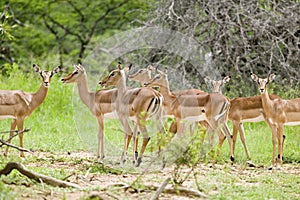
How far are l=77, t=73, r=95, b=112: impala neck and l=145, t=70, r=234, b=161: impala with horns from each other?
1.05m

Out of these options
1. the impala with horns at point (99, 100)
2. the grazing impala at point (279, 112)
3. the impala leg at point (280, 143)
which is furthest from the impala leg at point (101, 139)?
the impala leg at point (280, 143)

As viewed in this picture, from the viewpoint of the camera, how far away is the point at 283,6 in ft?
40.7

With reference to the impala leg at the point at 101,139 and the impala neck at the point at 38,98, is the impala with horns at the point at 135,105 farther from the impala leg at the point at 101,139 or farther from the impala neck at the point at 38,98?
the impala neck at the point at 38,98

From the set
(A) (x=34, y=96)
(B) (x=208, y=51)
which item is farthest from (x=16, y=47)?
(A) (x=34, y=96)

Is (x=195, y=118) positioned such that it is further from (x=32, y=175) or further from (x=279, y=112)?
(x=32, y=175)

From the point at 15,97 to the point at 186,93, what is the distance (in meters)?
2.37

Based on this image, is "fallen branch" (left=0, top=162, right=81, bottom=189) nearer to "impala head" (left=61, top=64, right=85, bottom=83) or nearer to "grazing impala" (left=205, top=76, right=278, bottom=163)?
"impala head" (left=61, top=64, right=85, bottom=83)

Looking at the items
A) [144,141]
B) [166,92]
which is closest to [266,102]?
[166,92]

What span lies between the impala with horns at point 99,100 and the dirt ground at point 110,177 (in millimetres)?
343

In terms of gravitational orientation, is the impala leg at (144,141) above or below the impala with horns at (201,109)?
below

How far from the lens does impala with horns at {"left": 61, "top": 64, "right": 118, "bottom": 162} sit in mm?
8031

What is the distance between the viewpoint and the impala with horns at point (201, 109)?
824 centimetres

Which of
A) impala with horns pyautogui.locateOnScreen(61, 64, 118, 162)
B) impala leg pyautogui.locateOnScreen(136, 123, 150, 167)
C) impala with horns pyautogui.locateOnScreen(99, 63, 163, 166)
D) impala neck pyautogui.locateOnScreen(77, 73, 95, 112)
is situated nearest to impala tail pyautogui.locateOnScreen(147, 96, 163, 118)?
impala with horns pyautogui.locateOnScreen(99, 63, 163, 166)

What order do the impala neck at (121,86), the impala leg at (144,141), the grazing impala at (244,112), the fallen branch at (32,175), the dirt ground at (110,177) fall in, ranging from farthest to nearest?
the grazing impala at (244,112) < the impala neck at (121,86) < the impala leg at (144,141) < the fallen branch at (32,175) < the dirt ground at (110,177)
